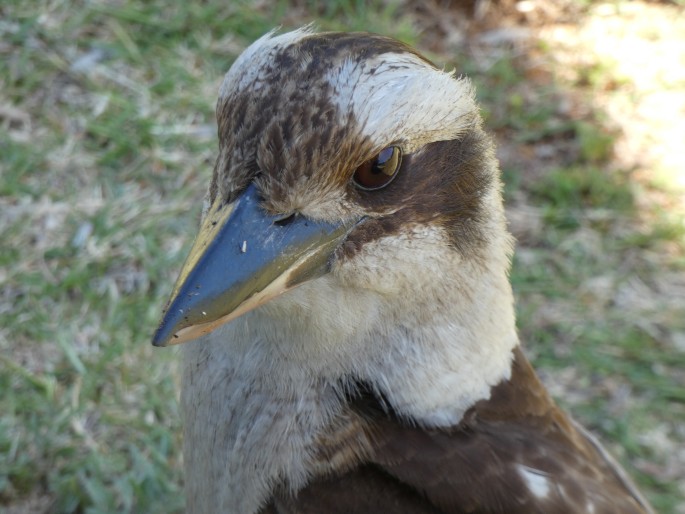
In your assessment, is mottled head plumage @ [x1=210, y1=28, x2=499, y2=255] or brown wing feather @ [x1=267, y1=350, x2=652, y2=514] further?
brown wing feather @ [x1=267, y1=350, x2=652, y2=514]

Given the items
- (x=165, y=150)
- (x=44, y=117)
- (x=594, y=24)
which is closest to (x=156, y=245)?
(x=165, y=150)

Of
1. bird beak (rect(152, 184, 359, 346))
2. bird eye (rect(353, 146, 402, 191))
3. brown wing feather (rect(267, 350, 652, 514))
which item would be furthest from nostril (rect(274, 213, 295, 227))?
brown wing feather (rect(267, 350, 652, 514))

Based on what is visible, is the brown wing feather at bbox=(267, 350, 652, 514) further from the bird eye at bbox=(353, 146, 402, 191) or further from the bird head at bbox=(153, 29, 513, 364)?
the bird eye at bbox=(353, 146, 402, 191)

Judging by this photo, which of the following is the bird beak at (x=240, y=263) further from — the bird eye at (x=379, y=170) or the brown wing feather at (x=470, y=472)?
the brown wing feather at (x=470, y=472)

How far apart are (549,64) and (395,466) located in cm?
345

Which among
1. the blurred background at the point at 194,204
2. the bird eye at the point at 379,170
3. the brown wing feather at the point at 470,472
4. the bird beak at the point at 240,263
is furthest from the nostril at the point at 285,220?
the blurred background at the point at 194,204

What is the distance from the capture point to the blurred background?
3273 millimetres

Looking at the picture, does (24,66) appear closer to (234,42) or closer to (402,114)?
(234,42)

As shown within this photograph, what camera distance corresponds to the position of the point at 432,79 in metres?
1.89

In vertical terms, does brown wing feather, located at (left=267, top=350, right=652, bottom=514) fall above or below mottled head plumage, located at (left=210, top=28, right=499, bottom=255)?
below

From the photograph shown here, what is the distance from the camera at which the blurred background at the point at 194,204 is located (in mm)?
3273

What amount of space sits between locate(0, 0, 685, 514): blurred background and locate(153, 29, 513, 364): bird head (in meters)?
1.55

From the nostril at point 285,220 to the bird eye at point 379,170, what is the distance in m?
0.15

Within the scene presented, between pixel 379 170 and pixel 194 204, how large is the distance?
2.25 m
